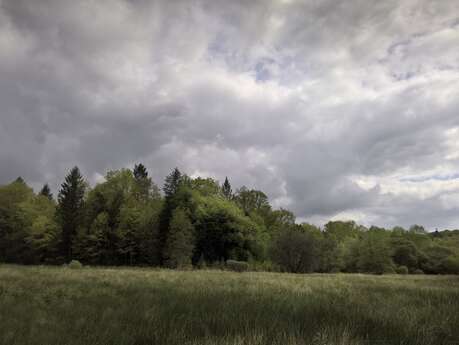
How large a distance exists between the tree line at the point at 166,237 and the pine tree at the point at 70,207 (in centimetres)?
17

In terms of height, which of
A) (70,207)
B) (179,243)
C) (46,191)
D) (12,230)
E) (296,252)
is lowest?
(296,252)

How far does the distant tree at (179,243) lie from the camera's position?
52031mm

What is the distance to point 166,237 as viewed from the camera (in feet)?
192

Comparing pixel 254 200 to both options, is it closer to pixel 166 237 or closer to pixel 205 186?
pixel 205 186

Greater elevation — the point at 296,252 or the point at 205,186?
the point at 205,186

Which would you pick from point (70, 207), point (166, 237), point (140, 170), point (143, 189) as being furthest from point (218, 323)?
point (140, 170)

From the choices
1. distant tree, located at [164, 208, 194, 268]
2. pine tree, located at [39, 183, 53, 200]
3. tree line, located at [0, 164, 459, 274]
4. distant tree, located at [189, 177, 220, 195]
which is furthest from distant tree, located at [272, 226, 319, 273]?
pine tree, located at [39, 183, 53, 200]

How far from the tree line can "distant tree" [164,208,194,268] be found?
0.15m

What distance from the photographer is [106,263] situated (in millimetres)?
60406

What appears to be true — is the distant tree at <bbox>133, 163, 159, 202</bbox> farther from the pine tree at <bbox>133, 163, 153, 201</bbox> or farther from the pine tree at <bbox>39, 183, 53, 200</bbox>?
the pine tree at <bbox>39, 183, 53, 200</bbox>

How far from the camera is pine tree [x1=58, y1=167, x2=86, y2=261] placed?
6262 cm

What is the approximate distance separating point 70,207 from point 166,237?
20888mm

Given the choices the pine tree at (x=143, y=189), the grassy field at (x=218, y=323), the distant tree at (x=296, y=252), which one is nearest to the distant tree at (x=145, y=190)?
the pine tree at (x=143, y=189)

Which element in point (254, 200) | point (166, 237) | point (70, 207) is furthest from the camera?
point (254, 200)
